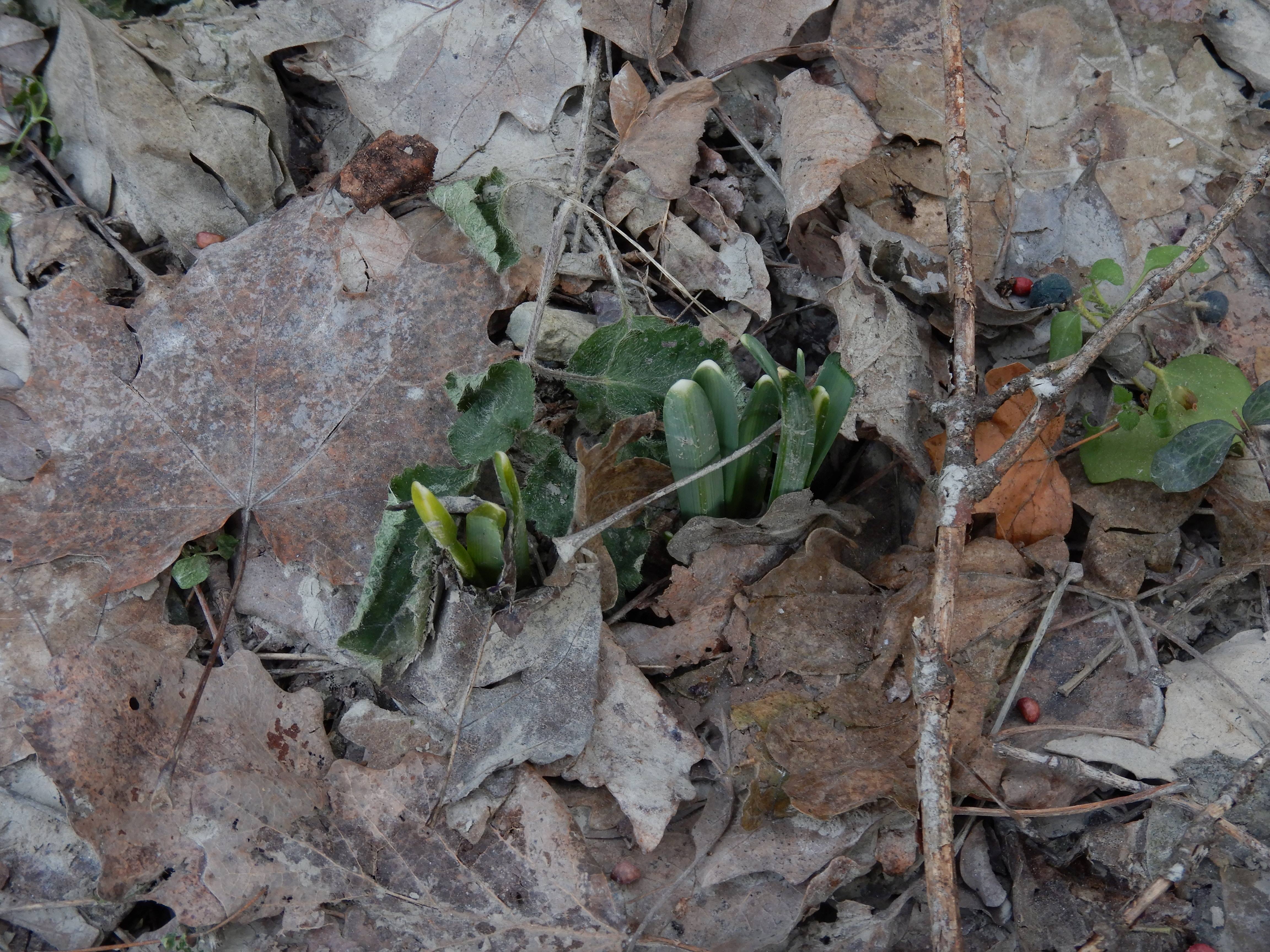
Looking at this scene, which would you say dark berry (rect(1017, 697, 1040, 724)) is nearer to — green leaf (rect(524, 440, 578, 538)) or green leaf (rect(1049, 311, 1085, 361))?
green leaf (rect(1049, 311, 1085, 361))

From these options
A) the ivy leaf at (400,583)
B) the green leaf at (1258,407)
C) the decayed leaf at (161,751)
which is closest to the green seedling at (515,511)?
the ivy leaf at (400,583)

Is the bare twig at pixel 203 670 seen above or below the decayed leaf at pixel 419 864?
above

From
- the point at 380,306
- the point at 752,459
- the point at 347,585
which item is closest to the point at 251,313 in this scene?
the point at 380,306

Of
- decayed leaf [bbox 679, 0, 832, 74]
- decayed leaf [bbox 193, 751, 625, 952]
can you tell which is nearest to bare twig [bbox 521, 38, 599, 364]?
decayed leaf [bbox 679, 0, 832, 74]

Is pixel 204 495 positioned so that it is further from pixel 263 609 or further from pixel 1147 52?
pixel 1147 52

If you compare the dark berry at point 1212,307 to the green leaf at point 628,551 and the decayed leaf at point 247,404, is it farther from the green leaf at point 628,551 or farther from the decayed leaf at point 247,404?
the decayed leaf at point 247,404
